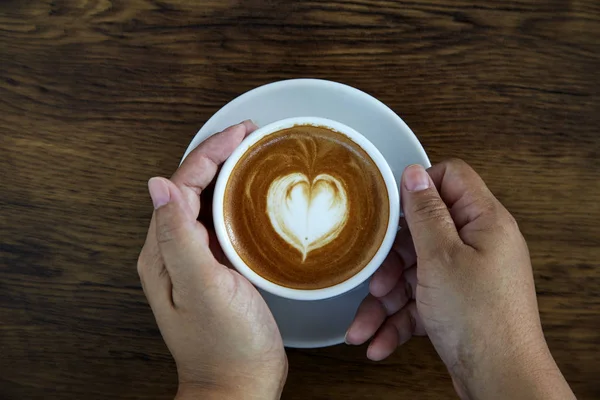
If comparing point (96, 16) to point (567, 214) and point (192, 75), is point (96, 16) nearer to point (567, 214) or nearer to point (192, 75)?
point (192, 75)

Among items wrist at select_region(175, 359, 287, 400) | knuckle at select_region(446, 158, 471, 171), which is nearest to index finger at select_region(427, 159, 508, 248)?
knuckle at select_region(446, 158, 471, 171)

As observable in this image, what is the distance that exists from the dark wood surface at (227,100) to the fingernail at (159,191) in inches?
14.3

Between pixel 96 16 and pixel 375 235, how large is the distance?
34.7 inches

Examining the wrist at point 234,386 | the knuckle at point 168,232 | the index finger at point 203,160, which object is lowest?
the wrist at point 234,386

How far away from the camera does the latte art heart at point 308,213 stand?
1.17 metres

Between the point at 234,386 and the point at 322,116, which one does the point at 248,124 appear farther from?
the point at 234,386

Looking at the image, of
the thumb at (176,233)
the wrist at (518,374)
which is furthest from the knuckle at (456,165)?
the thumb at (176,233)

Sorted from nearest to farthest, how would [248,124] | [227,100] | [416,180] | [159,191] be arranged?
[159,191] < [416,180] < [248,124] < [227,100]

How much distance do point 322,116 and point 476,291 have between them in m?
0.51

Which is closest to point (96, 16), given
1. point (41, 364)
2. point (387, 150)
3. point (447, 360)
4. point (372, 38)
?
point (372, 38)

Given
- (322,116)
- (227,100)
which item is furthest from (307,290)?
(227,100)

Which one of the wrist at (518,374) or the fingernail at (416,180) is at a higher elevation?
the fingernail at (416,180)

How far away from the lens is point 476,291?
1052mm

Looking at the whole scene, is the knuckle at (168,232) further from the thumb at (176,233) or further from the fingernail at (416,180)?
the fingernail at (416,180)
